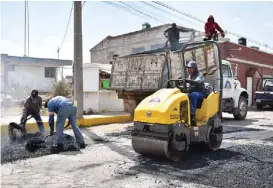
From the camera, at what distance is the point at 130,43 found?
32219 millimetres

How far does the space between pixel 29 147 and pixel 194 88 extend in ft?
12.5

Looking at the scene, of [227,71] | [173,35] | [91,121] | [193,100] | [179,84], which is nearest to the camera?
[193,100]

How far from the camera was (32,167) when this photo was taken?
586 cm

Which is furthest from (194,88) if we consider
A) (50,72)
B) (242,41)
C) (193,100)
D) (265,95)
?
(50,72)

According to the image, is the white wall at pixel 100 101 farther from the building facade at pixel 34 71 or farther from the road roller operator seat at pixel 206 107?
the building facade at pixel 34 71

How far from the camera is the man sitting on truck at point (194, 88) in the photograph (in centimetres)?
641

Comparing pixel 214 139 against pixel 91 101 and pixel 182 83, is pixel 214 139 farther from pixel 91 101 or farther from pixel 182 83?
pixel 91 101

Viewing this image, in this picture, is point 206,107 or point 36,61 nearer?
point 206,107

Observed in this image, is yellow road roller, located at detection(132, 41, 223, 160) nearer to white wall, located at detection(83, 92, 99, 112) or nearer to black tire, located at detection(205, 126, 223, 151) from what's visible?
black tire, located at detection(205, 126, 223, 151)

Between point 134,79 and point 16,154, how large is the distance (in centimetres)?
491

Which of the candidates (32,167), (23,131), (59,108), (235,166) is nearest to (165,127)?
(235,166)

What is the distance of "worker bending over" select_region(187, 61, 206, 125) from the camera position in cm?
641

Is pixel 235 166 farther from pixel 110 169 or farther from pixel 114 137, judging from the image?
pixel 114 137

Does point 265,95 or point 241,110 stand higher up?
point 265,95
